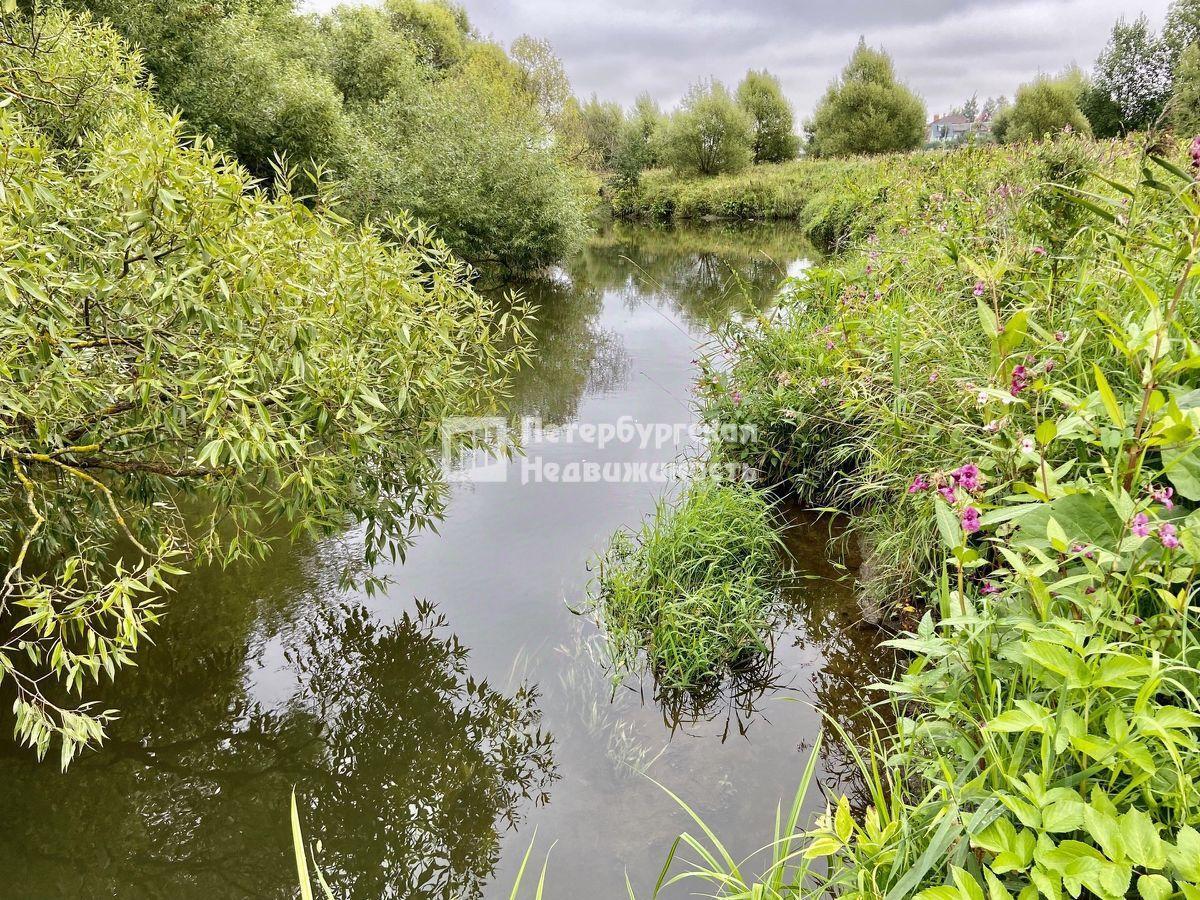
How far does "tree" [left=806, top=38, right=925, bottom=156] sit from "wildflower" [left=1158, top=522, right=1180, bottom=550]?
3748cm

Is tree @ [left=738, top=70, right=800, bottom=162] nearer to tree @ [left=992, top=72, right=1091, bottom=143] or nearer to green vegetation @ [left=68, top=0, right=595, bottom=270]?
tree @ [left=992, top=72, right=1091, bottom=143]

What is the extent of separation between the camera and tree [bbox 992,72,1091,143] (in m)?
26.6

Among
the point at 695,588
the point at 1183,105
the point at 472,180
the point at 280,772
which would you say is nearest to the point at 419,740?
the point at 280,772

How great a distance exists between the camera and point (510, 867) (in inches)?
118

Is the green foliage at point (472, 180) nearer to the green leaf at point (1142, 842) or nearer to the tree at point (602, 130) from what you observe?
the green leaf at point (1142, 842)

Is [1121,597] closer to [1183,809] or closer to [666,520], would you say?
[1183,809]

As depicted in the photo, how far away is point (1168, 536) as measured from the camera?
149 cm

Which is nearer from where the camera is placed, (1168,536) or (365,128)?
(1168,536)

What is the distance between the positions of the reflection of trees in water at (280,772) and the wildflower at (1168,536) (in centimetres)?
286

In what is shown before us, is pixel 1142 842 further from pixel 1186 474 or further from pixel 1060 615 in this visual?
pixel 1186 474

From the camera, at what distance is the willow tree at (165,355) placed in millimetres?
2521

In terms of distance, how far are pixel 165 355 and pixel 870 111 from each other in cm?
3855

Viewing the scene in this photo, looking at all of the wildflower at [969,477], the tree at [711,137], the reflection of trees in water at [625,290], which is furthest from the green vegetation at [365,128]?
the tree at [711,137]

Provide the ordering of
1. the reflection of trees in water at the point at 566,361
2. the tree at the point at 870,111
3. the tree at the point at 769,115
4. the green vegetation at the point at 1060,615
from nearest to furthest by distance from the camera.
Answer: the green vegetation at the point at 1060,615
the reflection of trees in water at the point at 566,361
the tree at the point at 870,111
the tree at the point at 769,115
